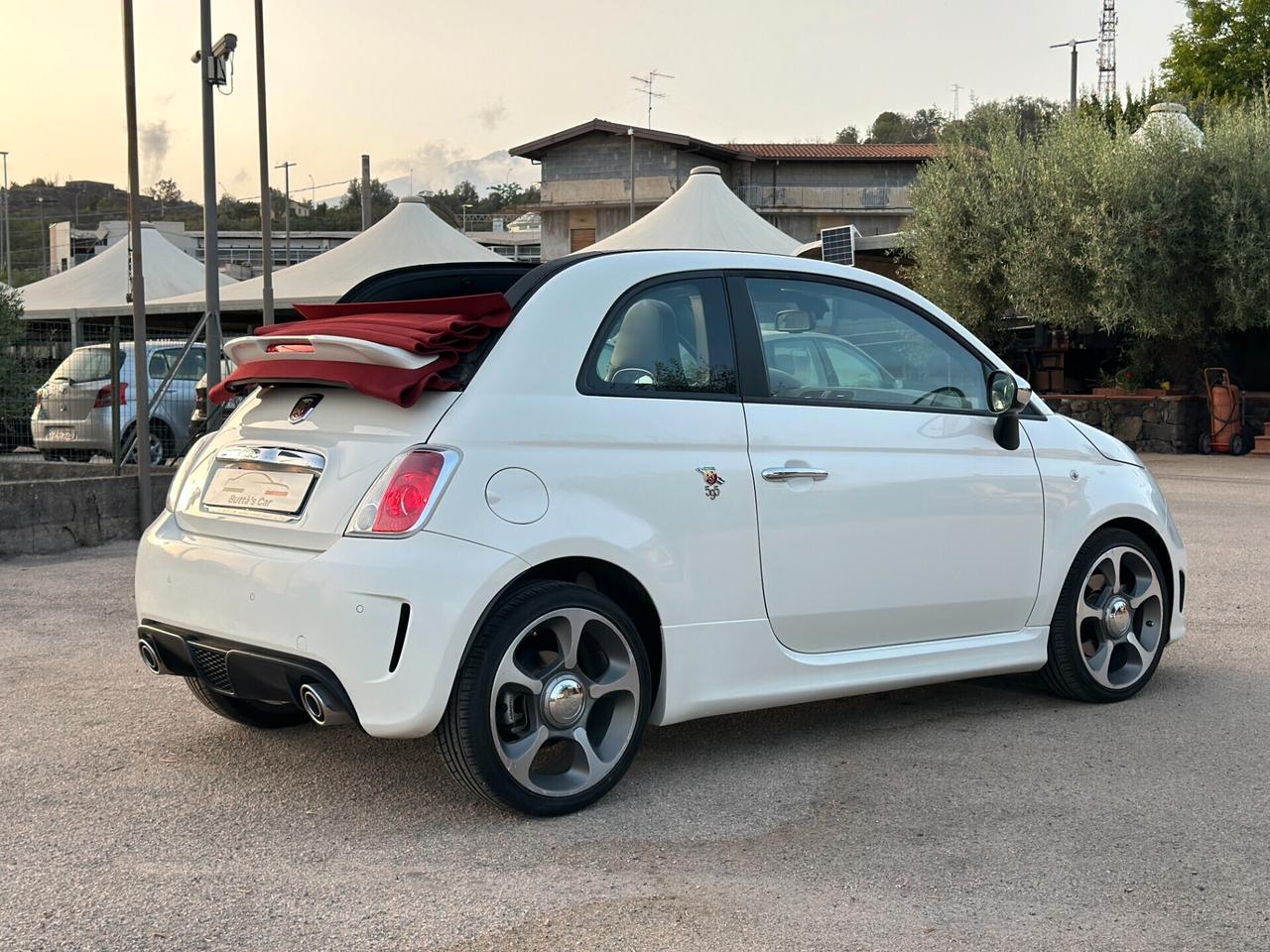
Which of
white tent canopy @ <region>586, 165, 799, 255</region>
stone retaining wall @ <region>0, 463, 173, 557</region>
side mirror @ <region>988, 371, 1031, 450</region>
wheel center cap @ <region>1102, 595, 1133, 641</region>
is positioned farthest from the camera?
white tent canopy @ <region>586, 165, 799, 255</region>

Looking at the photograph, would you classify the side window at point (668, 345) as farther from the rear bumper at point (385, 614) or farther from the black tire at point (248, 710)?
the black tire at point (248, 710)

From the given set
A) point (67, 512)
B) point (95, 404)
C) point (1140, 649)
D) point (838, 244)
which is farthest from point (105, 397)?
point (838, 244)

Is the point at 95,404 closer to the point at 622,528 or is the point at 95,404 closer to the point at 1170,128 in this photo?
the point at 622,528

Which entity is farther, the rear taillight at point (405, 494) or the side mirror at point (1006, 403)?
the side mirror at point (1006, 403)

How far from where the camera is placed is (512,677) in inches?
159

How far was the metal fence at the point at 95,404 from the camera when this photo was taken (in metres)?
12.0

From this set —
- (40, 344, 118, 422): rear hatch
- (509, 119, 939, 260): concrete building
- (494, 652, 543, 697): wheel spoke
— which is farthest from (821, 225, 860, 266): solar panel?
(509, 119, 939, 260): concrete building

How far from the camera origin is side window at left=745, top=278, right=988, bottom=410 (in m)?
4.81

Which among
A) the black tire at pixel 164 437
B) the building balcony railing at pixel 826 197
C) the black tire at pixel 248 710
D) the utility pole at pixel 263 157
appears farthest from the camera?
the building balcony railing at pixel 826 197

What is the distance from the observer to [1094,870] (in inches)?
147

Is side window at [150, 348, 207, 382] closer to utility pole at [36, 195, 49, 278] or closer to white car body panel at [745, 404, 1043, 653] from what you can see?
white car body panel at [745, 404, 1043, 653]

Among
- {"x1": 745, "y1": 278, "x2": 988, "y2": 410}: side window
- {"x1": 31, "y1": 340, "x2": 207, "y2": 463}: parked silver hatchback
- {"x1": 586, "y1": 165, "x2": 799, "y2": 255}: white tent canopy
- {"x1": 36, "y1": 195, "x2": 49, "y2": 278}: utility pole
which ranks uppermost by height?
{"x1": 36, "y1": 195, "x2": 49, "y2": 278}: utility pole

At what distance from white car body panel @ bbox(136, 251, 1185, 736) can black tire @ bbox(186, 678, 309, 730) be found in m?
0.58

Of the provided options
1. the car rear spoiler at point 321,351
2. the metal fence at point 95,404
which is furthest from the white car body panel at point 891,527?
the metal fence at point 95,404
